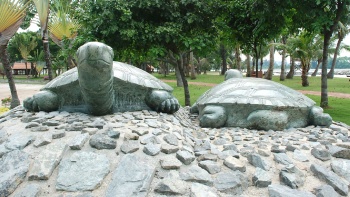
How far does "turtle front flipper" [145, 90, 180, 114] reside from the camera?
11.4ft

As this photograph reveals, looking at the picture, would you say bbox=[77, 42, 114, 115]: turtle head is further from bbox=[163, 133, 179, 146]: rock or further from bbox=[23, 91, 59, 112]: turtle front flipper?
bbox=[163, 133, 179, 146]: rock

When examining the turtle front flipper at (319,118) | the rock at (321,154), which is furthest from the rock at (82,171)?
the turtle front flipper at (319,118)

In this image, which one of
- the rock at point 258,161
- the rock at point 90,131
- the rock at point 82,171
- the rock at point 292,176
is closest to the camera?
the rock at point 82,171

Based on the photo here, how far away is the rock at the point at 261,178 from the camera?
2.07 m

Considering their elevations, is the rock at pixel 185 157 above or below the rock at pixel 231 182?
above

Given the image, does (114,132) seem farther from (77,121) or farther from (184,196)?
(184,196)

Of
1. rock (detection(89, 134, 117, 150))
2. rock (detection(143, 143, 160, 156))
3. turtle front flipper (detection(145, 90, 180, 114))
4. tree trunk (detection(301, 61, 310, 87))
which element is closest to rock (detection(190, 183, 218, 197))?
rock (detection(143, 143, 160, 156))

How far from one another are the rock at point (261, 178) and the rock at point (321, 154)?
2.42 ft

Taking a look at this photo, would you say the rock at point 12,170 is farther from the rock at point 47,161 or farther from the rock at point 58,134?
the rock at point 58,134

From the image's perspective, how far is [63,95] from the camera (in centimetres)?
330

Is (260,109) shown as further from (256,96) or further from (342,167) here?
(342,167)

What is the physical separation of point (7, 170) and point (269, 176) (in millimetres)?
2124

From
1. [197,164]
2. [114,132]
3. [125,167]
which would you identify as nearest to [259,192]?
[197,164]

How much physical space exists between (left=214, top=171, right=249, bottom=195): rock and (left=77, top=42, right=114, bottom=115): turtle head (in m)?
1.50
